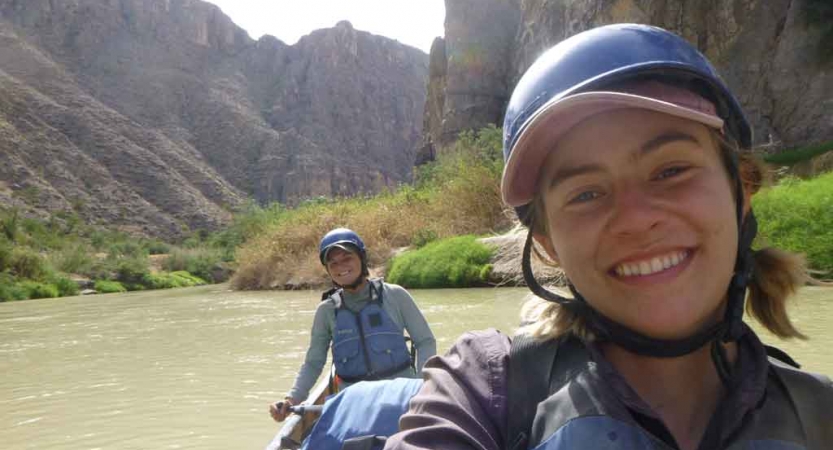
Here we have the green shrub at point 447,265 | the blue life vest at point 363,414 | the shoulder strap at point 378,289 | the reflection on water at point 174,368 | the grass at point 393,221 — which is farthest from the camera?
the grass at point 393,221

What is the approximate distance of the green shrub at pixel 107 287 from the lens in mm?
34259

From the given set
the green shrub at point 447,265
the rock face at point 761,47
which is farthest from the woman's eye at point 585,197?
the rock face at point 761,47

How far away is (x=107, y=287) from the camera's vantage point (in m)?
34.6

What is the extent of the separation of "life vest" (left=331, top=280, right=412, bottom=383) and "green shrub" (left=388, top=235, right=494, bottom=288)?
11317 millimetres

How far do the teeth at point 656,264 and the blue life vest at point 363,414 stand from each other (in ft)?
2.55

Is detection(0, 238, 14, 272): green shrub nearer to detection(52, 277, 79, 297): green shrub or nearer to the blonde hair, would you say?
detection(52, 277, 79, 297): green shrub

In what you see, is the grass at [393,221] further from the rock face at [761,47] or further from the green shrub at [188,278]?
the green shrub at [188,278]

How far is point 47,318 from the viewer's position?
1630 cm

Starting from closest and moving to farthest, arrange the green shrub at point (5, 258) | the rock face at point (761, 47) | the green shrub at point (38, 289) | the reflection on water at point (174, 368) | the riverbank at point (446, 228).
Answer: the reflection on water at point (174, 368) < the riverbank at point (446, 228) < the rock face at point (761, 47) < the green shrub at point (38, 289) < the green shrub at point (5, 258)

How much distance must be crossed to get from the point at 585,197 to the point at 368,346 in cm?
330

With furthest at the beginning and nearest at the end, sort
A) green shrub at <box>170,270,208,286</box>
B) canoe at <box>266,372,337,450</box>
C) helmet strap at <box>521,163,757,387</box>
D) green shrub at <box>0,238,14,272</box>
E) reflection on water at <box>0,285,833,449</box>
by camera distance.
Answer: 1. green shrub at <box>170,270,208,286</box>
2. green shrub at <box>0,238,14,272</box>
3. reflection on water at <box>0,285,833,449</box>
4. canoe at <box>266,372,337,450</box>
5. helmet strap at <box>521,163,757,387</box>

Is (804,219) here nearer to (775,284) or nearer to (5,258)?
(775,284)

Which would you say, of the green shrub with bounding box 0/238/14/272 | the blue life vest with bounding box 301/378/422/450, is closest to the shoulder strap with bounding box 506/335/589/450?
the blue life vest with bounding box 301/378/422/450

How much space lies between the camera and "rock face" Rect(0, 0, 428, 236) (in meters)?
52.0
